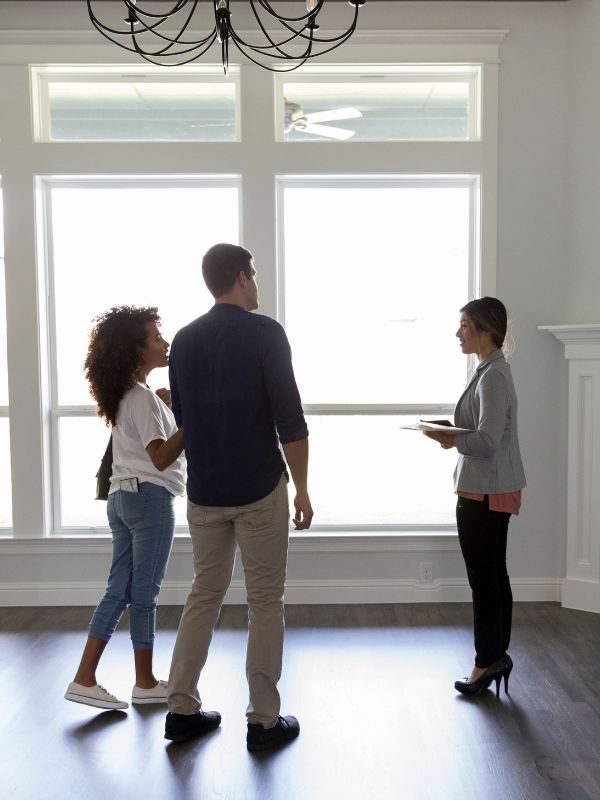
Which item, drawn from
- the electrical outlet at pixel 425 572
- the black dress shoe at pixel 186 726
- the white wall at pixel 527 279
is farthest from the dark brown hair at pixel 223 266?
the electrical outlet at pixel 425 572

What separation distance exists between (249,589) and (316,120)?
2.72 meters

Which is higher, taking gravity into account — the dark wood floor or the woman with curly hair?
the woman with curly hair

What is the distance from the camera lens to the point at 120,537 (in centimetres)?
278

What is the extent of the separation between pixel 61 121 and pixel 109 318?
1933 mm

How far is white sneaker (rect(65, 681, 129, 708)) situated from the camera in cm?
278

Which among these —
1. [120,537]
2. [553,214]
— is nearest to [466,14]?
[553,214]

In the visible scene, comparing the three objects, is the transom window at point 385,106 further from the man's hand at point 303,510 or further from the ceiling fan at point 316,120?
the man's hand at point 303,510

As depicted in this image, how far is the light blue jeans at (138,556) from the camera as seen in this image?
2715 millimetres

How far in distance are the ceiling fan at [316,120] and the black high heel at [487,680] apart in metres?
2.77

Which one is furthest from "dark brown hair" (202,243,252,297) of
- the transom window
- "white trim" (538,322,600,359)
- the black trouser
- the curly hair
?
"white trim" (538,322,600,359)

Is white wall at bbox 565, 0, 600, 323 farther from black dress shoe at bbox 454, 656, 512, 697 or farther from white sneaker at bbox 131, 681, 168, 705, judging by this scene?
white sneaker at bbox 131, 681, 168, 705

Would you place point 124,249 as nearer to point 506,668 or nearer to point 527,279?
point 527,279

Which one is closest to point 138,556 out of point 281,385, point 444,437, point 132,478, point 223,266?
point 132,478

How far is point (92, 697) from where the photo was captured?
2.78 m
